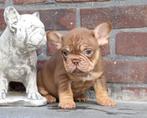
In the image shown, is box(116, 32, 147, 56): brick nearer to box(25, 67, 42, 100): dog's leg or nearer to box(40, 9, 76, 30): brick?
box(40, 9, 76, 30): brick

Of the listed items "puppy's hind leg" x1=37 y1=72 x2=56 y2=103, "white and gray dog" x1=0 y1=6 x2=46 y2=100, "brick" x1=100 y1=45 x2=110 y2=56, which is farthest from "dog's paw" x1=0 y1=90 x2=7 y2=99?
"brick" x1=100 y1=45 x2=110 y2=56

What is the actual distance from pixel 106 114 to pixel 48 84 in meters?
0.23

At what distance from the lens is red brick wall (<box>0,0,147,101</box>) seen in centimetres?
131

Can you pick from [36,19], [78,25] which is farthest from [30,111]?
[78,25]

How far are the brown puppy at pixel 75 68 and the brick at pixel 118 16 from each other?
0.15m

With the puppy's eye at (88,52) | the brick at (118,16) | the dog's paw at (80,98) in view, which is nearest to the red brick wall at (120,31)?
the brick at (118,16)

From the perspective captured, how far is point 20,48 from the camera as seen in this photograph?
46.0 inches

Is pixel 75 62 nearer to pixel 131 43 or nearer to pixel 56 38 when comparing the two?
pixel 56 38

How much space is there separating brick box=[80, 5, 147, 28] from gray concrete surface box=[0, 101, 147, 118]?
25 centimetres

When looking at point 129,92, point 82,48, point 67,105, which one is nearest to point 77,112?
point 67,105

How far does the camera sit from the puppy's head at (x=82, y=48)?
1116mm

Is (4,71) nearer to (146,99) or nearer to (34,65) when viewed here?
(34,65)

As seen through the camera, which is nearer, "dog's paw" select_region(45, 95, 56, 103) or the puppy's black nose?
the puppy's black nose

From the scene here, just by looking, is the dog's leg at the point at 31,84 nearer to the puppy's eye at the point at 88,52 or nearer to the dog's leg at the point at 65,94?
the dog's leg at the point at 65,94
